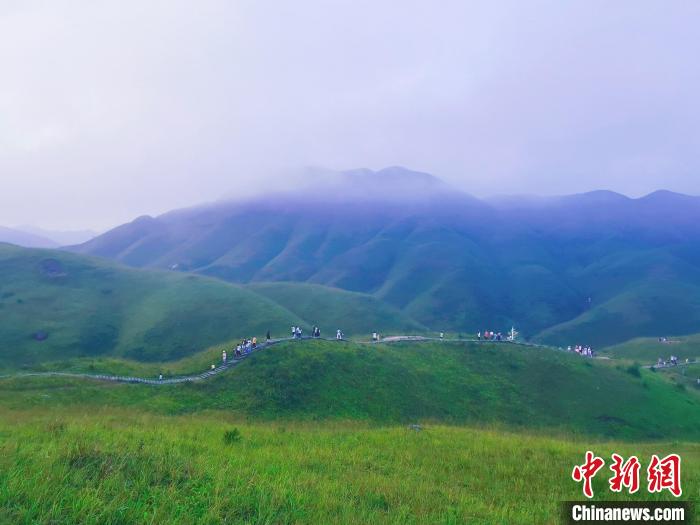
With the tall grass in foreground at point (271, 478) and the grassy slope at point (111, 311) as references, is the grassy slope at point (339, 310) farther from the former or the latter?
the tall grass in foreground at point (271, 478)

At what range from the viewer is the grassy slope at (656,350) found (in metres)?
93.8

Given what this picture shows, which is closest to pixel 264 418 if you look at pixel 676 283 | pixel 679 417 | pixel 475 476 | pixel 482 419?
pixel 482 419

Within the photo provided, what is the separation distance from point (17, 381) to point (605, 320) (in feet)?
555

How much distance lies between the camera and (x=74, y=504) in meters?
7.55

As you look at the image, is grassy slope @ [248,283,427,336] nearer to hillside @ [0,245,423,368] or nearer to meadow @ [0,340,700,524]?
hillside @ [0,245,423,368]

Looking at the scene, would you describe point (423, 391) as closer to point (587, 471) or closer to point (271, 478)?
point (587, 471)

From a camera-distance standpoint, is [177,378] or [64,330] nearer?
[177,378]

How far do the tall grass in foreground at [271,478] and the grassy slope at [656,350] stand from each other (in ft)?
303

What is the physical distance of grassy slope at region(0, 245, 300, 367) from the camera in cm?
8662

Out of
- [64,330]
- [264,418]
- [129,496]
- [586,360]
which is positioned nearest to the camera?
[129,496]

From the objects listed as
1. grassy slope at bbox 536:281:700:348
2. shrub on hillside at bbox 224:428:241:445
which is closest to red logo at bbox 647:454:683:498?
shrub on hillside at bbox 224:428:241:445

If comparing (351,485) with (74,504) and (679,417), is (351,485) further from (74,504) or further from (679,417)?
(679,417)

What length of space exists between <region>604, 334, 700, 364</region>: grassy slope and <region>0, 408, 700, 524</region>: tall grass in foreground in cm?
9234

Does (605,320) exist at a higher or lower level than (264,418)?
lower
